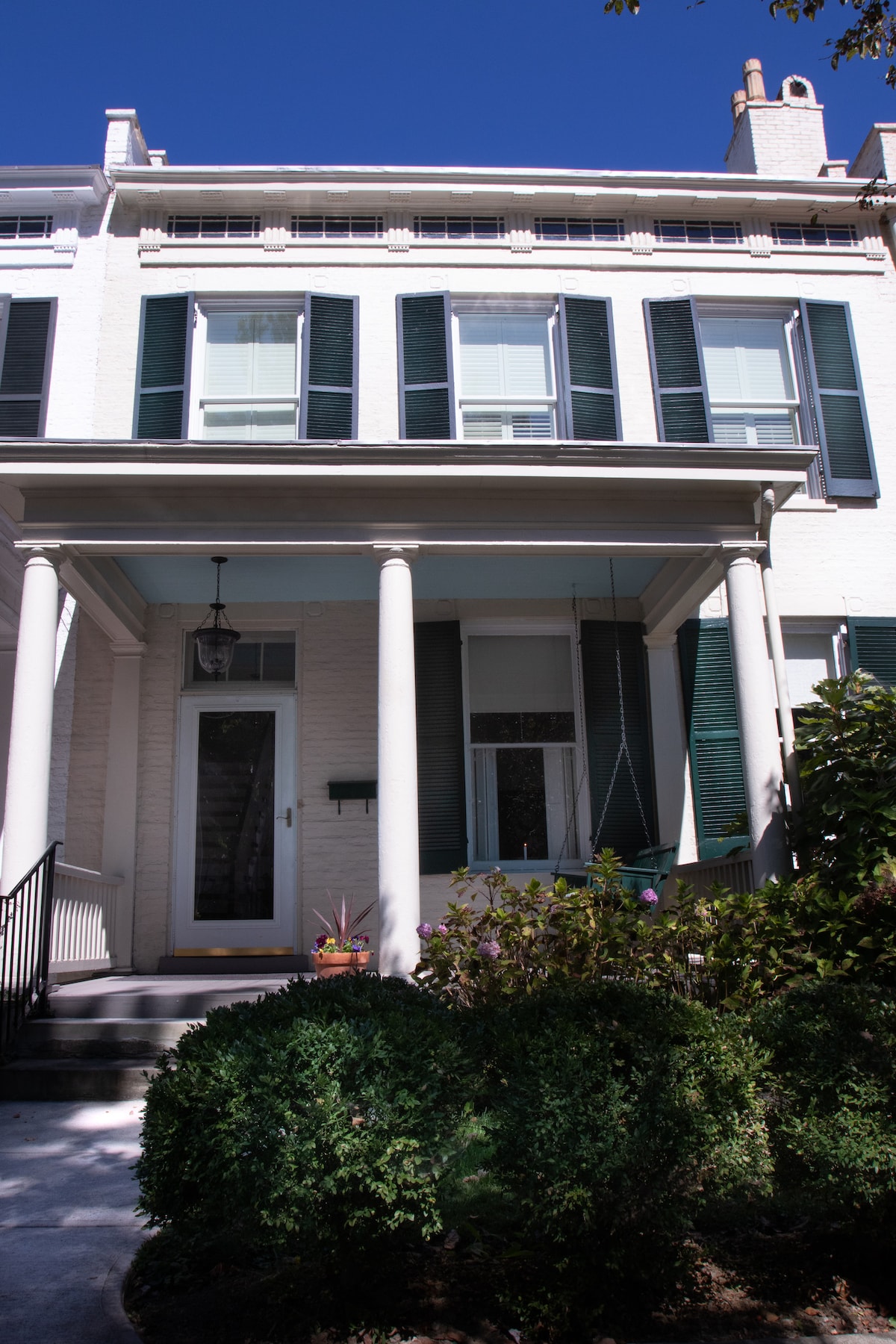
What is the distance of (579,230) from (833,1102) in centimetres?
931

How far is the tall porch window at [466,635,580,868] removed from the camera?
9375 millimetres

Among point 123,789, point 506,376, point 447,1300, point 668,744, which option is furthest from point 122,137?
point 447,1300

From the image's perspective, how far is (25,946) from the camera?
254 inches

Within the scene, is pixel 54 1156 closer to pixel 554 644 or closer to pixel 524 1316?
pixel 524 1316

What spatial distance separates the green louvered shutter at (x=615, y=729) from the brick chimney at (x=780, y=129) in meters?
5.67

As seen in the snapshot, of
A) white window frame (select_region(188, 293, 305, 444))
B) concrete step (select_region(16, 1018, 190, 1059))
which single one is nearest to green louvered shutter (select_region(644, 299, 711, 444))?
white window frame (select_region(188, 293, 305, 444))

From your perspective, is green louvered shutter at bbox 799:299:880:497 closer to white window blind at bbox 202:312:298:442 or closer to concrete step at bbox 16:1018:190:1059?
white window blind at bbox 202:312:298:442

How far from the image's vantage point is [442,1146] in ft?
9.70

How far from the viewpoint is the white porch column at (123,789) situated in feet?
28.8

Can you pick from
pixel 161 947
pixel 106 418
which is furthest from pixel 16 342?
pixel 161 947

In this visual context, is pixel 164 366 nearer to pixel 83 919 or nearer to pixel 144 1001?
pixel 83 919

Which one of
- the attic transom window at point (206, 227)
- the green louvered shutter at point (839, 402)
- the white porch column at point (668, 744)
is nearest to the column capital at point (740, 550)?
the white porch column at point (668, 744)

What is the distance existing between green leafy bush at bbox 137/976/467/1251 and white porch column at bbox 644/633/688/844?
6.31m

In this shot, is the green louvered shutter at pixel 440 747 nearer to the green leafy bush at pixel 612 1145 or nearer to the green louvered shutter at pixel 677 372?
the green louvered shutter at pixel 677 372
